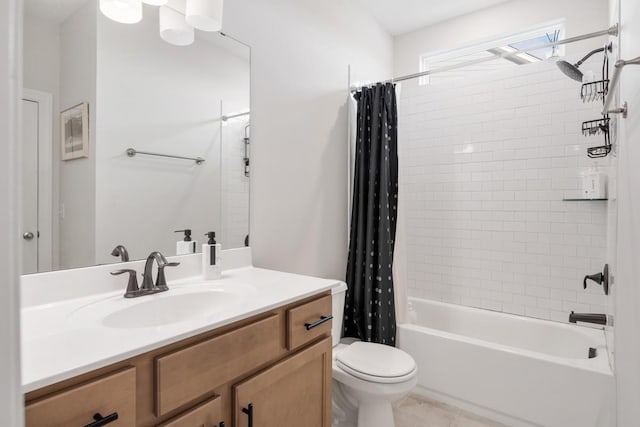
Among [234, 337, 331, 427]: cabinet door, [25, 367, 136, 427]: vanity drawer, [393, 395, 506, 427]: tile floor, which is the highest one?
[25, 367, 136, 427]: vanity drawer

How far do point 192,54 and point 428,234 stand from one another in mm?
2290

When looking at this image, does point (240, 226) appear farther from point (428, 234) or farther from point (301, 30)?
point (428, 234)

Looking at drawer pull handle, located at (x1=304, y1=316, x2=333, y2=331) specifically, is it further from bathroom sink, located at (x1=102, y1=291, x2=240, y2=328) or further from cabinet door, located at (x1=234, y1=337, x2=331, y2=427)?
bathroom sink, located at (x1=102, y1=291, x2=240, y2=328)

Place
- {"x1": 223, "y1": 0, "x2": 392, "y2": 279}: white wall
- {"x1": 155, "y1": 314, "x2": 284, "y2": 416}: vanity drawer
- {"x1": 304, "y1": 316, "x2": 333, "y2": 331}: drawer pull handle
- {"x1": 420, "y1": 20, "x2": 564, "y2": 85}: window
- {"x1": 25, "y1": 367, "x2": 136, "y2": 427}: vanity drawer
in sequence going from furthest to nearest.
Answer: {"x1": 420, "y1": 20, "x2": 564, "y2": 85}: window < {"x1": 223, "y1": 0, "x2": 392, "y2": 279}: white wall < {"x1": 304, "y1": 316, "x2": 333, "y2": 331}: drawer pull handle < {"x1": 155, "y1": 314, "x2": 284, "y2": 416}: vanity drawer < {"x1": 25, "y1": 367, "x2": 136, "y2": 427}: vanity drawer

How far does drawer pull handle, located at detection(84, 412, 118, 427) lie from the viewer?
68cm

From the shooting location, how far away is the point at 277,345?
1.13 metres

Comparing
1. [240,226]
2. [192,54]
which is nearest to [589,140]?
[240,226]

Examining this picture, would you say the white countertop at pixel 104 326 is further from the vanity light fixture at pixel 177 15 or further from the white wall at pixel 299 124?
the vanity light fixture at pixel 177 15

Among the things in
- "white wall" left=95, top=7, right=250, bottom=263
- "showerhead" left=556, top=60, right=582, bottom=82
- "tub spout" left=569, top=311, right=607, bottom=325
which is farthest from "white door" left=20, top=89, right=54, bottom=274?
"showerhead" left=556, top=60, right=582, bottom=82

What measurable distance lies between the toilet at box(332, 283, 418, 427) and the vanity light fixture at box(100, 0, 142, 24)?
4.87 feet

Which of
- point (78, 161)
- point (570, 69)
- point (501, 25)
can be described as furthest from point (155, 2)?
point (501, 25)

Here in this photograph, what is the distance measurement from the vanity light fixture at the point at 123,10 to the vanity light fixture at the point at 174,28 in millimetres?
92

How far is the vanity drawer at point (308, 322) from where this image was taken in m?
1.18

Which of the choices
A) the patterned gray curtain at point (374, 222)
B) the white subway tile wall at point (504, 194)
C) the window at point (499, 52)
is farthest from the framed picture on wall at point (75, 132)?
the window at point (499, 52)
